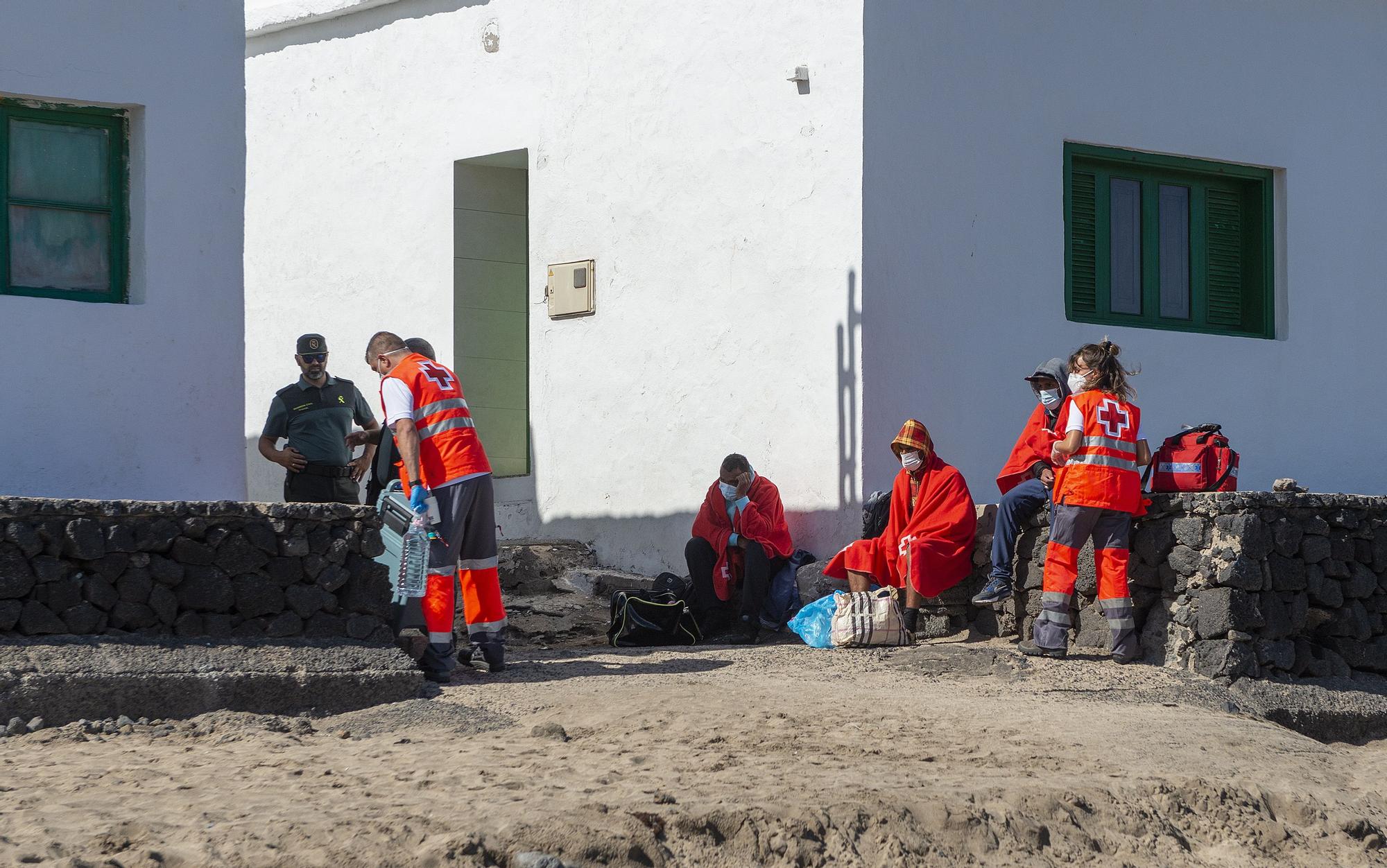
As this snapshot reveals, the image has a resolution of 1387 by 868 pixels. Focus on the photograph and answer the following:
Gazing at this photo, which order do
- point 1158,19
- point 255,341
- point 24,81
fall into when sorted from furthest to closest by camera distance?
point 255,341 → point 1158,19 → point 24,81

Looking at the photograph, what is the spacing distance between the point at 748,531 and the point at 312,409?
2708 millimetres

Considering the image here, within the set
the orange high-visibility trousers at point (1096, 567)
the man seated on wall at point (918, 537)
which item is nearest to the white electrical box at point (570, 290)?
the man seated on wall at point (918, 537)

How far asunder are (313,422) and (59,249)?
5.58 ft

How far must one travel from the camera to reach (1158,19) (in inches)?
455

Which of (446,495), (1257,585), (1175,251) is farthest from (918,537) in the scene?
(1175,251)

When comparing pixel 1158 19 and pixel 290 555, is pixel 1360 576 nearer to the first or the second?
pixel 1158 19

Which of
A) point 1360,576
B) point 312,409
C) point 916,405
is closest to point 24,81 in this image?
point 312,409

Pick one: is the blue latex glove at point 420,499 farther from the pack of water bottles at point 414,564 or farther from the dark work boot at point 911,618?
the dark work boot at point 911,618

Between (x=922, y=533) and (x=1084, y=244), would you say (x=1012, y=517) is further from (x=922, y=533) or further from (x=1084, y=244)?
(x=1084, y=244)

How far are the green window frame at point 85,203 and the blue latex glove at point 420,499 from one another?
197 cm

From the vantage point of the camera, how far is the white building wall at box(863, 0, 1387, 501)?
10734 mm

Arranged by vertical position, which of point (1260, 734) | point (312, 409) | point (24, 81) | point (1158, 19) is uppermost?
point (1158, 19)

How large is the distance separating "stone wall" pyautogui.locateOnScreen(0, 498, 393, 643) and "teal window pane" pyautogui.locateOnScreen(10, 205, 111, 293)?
1.66 m

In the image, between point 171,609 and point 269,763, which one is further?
point 171,609
